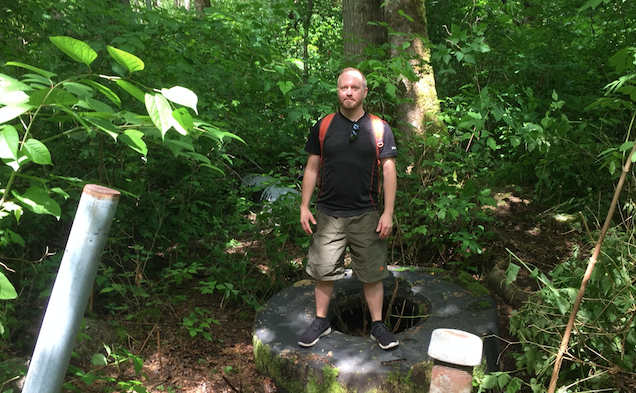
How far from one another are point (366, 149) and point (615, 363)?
183 centimetres

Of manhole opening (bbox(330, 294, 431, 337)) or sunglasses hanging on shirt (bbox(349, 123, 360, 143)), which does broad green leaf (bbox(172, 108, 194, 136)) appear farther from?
manhole opening (bbox(330, 294, 431, 337))

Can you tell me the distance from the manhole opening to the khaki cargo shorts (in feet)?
1.65

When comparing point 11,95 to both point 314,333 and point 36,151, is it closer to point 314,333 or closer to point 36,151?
point 36,151

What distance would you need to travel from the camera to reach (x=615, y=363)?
7.69 feet

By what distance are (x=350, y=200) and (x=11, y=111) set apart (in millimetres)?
2144

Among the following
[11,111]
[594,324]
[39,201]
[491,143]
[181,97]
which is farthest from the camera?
[491,143]

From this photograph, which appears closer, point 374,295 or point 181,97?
point 181,97

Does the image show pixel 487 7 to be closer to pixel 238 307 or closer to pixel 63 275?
pixel 238 307

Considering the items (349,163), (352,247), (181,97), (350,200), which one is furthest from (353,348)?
(181,97)

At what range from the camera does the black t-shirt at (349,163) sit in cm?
293

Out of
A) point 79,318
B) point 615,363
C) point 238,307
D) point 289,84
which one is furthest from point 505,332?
point 79,318

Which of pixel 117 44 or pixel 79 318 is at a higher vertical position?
pixel 117 44

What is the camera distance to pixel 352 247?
3076 millimetres

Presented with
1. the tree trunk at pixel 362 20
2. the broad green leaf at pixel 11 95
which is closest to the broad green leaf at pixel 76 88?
the broad green leaf at pixel 11 95
